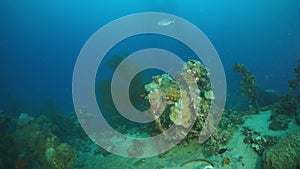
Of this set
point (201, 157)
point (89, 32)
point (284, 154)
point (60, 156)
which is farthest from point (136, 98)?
point (89, 32)

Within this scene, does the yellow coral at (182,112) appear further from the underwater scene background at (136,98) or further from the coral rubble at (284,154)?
the coral rubble at (284,154)

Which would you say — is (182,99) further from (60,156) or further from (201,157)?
(60,156)

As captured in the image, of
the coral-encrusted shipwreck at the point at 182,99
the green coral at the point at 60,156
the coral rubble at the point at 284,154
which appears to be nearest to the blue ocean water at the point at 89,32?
the coral-encrusted shipwreck at the point at 182,99

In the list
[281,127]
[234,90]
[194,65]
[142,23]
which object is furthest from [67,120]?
[142,23]

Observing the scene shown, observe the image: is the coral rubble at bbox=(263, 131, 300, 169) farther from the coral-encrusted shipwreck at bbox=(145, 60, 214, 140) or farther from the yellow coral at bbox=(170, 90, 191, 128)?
the yellow coral at bbox=(170, 90, 191, 128)

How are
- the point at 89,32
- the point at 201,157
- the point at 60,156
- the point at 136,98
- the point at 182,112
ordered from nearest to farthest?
the point at 182,112 < the point at 201,157 < the point at 60,156 < the point at 136,98 < the point at 89,32

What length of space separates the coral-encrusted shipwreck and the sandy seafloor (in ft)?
1.45

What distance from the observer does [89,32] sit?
357 feet

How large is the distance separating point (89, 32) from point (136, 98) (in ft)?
338

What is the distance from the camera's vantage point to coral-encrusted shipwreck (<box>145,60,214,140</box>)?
6.37 metres

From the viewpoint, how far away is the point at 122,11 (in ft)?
375

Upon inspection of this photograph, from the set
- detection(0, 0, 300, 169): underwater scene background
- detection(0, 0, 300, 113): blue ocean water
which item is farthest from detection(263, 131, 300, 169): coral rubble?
detection(0, 0, 300, 113): blue ocean water

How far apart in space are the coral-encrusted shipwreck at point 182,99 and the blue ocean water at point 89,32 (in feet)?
80.6

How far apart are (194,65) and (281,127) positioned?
2.79m
